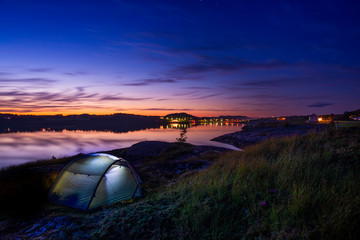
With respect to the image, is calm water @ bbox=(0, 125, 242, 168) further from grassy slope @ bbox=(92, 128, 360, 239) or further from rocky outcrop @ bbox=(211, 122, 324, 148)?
grassy slope @ bbox=(92, 128, 360, 239)

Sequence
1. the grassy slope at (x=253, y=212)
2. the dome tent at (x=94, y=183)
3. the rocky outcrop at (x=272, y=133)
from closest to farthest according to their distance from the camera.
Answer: the grassy slope at (x=253, y=212) < the dome tent at (x=94, y=183) < the rocky outcrop at (x=272, y=133)

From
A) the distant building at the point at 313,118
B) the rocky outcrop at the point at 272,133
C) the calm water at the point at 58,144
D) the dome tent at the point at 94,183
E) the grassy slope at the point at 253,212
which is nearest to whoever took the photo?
the grassy slope at the point at 253,212

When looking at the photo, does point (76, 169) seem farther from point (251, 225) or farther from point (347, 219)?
A: point (347, 219)

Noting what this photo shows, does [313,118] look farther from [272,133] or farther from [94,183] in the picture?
[94,183]

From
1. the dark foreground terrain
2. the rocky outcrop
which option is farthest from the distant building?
the dark foreground terrain

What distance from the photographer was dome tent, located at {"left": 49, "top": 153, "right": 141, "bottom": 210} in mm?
8625

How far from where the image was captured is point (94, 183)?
8.71m

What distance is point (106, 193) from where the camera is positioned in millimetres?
8977

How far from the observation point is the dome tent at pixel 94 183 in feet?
28.3

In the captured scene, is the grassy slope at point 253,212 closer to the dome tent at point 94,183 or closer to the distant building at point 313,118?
the dome tent at point 94,183

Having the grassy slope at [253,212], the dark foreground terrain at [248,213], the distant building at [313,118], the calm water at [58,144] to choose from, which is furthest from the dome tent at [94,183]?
the distant building at [313,118]

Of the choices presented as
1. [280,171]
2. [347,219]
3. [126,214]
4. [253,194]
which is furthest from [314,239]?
[126,214]

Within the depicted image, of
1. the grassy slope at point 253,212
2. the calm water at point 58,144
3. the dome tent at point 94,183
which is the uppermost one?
the grassy slope at point 253,212

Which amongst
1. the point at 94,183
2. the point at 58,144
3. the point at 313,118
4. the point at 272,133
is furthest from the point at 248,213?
the point at 313,118
